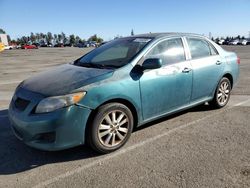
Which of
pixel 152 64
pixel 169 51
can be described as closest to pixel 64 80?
pixel 152 64

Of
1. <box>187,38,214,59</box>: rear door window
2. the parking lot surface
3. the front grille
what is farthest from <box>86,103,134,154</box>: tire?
<box>187,38,214,59</box>: rear door window

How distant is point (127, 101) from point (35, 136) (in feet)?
4.27

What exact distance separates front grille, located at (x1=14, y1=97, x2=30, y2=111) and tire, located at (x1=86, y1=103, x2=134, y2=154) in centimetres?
85

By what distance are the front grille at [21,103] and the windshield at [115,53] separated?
119cm

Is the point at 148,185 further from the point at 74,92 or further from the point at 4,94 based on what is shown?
the point at 4,94

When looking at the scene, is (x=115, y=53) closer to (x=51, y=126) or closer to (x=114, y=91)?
(x=114, y=91)

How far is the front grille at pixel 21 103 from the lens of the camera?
11.0 feet

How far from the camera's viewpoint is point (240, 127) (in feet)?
14.5

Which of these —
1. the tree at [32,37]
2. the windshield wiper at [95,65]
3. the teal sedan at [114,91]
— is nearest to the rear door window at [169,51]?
the teal sedan at [114,91]

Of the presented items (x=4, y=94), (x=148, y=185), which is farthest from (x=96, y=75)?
(x=4, y=94)

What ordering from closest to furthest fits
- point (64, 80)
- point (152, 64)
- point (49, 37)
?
point (64, 80)
point (152, 64)
point (49, 37)

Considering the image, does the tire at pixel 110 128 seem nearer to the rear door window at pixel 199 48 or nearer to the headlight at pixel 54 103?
the headlight at pixel 54 103

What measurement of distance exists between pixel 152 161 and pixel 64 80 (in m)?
1.58

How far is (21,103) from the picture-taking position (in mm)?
3465
